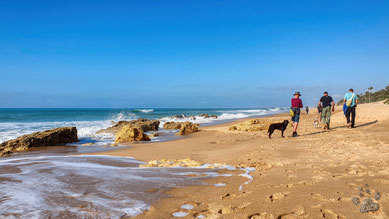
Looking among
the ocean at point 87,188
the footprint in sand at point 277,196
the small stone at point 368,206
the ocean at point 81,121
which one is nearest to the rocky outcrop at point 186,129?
the ocean at point 81,121

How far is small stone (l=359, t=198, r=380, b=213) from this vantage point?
103 inches

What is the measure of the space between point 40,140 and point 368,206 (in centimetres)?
1250

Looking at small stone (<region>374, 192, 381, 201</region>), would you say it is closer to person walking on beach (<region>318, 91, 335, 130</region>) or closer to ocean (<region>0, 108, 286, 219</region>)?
ocean (<region>0, 108, 286, 219</region>)

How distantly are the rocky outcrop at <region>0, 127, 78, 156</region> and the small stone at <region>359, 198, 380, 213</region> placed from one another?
36.0 feet

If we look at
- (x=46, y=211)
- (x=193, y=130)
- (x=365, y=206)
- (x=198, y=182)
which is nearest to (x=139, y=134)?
(x=193, y=130)

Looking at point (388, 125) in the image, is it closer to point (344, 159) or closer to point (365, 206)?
point (344, 159)

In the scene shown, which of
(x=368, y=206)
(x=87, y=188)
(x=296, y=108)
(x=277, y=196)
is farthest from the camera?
(x=296, y=108)

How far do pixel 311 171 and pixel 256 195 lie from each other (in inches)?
69.2

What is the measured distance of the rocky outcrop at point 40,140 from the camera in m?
10.1

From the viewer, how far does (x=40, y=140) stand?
37.1 feet

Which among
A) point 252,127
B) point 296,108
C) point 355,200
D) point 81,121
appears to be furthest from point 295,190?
point 81,121

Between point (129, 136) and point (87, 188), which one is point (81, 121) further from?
point (87, 188)

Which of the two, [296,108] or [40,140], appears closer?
[296,108]

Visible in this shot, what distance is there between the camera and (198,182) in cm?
424
